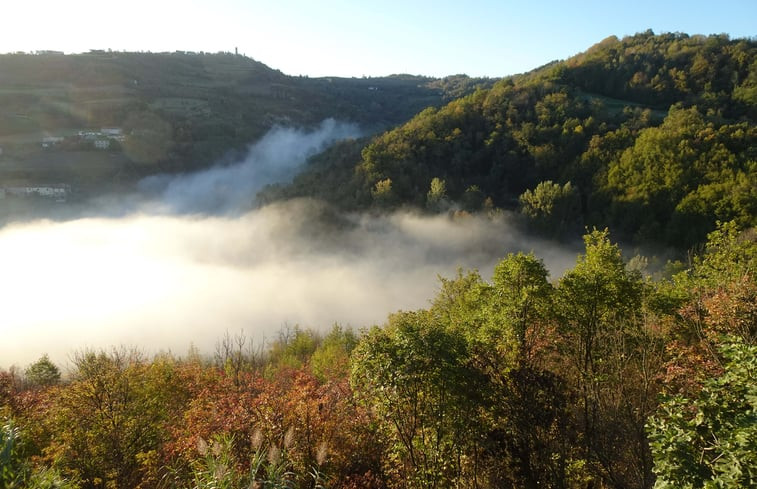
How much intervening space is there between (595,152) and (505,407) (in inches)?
3641

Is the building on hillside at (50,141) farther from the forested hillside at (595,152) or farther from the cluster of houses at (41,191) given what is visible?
the forested hillside at (595,152)

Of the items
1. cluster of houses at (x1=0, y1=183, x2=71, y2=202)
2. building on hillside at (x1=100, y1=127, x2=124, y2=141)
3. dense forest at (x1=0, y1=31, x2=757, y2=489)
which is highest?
building on hillside at (x1=100, y1=127, x2=124, y2=141)

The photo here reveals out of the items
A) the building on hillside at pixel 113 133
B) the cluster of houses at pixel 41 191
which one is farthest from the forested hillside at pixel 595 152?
the building on hillside at pixel 113 133

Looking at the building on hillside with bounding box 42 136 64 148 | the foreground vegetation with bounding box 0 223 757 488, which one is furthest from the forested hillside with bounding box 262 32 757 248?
the building on hillside with bounding box 42 136 64 148

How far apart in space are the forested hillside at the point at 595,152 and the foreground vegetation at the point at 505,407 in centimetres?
6410

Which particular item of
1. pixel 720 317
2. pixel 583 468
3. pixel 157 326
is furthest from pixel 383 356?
pixel 157 326

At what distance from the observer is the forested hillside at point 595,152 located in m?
76.6

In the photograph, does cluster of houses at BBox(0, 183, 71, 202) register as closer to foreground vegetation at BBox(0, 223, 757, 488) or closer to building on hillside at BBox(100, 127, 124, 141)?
building on hillside at BBox(100, 127, 124, 141)

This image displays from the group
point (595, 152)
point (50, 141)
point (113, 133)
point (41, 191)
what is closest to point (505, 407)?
point (595, 152)

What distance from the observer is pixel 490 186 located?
98562 millimetres

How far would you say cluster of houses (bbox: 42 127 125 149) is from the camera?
15660 centimetres

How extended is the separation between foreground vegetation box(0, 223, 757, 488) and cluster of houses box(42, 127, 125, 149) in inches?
6954

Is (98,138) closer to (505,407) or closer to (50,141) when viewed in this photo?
(50,141)

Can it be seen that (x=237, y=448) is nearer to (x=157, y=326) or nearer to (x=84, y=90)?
(x=157, y=326)
